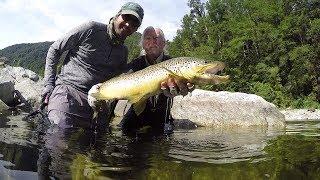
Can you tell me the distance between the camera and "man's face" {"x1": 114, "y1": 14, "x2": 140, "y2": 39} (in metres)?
6.11

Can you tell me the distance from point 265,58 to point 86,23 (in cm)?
3981

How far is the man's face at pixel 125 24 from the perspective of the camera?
6.11 meters

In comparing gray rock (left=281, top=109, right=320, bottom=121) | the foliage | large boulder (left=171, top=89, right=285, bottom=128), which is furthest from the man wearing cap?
the foliage

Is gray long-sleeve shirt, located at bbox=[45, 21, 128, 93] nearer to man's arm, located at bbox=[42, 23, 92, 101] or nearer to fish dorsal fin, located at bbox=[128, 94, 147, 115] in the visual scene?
man's arm, located at bbox=[42, 23, 92, 101]

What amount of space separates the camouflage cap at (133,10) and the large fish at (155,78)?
1066 millimetres

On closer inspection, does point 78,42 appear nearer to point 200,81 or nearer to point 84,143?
point 84,143

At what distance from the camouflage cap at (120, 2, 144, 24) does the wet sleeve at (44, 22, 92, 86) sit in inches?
26.0

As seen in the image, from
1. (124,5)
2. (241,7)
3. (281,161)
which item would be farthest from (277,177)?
(241,7)

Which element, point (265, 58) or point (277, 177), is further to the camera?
point (265, 58)

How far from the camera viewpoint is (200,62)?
507cm

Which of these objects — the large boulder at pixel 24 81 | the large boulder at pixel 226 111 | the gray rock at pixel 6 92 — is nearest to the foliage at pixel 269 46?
the large boulder at pixel 24 81

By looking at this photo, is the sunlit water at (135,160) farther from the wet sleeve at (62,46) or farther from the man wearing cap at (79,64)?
the wet sleeve at (62,46)

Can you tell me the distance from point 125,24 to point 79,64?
100 centimetres

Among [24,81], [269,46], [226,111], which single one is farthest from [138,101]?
[269,46]
